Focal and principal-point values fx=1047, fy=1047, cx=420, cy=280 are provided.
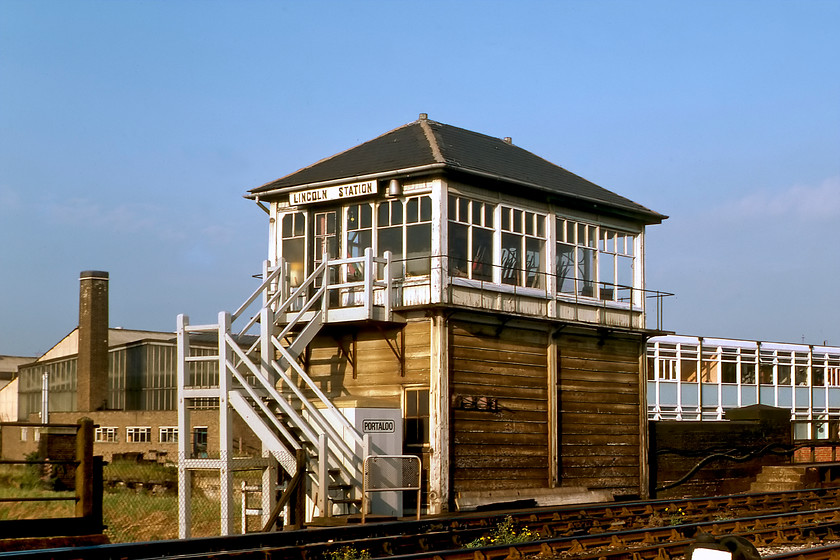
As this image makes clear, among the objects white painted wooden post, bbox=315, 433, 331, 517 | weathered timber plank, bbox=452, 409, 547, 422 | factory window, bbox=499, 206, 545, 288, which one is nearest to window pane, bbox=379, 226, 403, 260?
factory window, bbox=499, 206, 545, 288

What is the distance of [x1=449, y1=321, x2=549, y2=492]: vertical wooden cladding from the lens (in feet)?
65.7

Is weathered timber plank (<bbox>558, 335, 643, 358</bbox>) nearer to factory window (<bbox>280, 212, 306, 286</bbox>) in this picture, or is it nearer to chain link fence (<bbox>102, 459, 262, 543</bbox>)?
factory window (<bbox>280, 212, 306, 286</bbox>)

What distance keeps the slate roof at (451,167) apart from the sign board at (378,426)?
4.83 meters

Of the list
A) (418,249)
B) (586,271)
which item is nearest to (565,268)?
(586,271)

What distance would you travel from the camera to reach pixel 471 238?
20.7m

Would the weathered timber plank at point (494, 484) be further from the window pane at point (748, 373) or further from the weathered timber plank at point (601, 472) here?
the window pane at point (748, 373)

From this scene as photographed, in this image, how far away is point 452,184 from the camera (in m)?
20.3

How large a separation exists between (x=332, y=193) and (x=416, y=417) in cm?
490

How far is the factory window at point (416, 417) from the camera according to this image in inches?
781

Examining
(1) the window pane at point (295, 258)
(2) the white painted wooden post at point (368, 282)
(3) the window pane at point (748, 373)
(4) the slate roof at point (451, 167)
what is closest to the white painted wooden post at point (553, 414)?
(4) the slate roof at point (451, 167)

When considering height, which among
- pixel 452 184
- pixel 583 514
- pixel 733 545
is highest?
pixel 452 184

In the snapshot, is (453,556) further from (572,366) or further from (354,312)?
(572,366)

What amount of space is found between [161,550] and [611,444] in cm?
1303

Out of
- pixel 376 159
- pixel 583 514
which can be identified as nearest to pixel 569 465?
pixel 583 514
